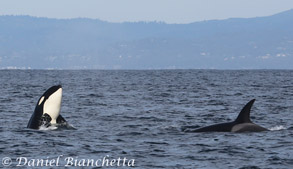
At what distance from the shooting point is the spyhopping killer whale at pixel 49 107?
63.6 ft

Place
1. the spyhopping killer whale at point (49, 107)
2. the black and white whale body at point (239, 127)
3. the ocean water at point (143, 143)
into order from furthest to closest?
the black and white whale body at point (239, 127), the spyhopping killer whale at point (49, 107), the ocean water at point (143, 143)

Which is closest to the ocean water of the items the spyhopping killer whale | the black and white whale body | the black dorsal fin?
the spyhopping killer whale

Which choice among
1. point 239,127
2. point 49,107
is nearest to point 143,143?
point 49,107

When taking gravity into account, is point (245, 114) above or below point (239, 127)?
above

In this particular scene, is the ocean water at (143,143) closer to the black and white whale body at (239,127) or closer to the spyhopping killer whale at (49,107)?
the spyhopping killer whale at (49,107)

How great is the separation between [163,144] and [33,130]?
4671mm

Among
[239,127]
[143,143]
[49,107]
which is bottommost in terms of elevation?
[143,143]

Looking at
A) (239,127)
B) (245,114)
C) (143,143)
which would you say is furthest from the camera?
(239,127)

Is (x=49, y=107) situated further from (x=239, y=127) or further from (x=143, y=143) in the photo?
(x=239, y=127)

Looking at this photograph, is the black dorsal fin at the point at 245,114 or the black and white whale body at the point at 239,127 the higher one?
the black dorsal fin at the point at 245,114

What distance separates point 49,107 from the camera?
19469 millimetres

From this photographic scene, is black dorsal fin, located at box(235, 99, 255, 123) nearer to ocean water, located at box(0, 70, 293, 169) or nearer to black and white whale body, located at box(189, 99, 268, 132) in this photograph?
black and white whale body, located at box(189, 99, 268, 132)

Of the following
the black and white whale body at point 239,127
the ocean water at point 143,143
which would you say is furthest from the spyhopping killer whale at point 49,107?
the black and white whale body at point 239,127

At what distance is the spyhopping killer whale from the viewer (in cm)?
1939
